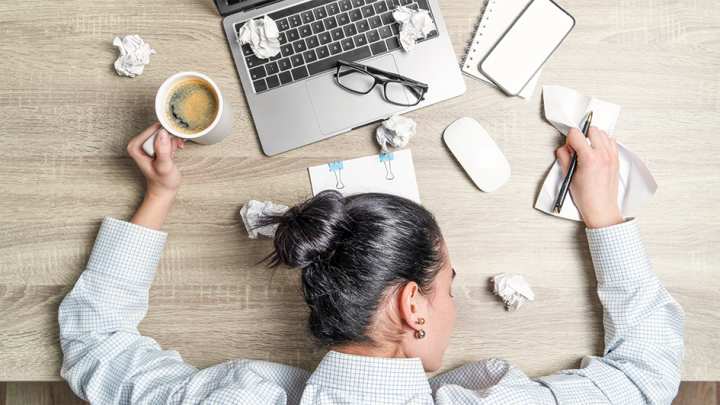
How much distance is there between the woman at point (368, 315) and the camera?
2.04 feet

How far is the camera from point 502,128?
87 centimetres

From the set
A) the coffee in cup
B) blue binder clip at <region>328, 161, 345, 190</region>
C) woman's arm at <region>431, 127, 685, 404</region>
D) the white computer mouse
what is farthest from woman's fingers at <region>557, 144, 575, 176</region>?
the coffee in cup

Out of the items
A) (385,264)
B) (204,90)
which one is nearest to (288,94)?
(204,90)

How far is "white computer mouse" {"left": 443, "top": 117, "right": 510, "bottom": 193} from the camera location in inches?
33.2

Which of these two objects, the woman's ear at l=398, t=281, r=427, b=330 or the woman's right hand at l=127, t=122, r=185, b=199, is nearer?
the woman's ear at l=398, t=281, r=427, b=330

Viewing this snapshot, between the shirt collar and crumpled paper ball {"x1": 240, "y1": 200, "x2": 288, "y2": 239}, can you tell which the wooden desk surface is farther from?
the shirt collar

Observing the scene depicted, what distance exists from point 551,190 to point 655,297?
27 centimetres

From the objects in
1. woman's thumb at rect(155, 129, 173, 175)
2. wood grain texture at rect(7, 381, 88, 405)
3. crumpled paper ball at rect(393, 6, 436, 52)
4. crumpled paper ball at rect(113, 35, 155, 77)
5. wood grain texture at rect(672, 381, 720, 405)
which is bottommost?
wood grain texture at rect(672, 381, 720, 405)

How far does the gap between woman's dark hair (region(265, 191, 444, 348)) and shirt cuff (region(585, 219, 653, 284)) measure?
392 mm

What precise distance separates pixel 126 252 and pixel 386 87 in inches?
23.6

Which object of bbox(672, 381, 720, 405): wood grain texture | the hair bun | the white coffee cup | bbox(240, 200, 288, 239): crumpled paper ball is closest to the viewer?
the hair bun

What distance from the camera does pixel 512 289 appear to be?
813 millimetres

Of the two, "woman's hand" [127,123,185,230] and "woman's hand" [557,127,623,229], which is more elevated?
"woman's hand" [127,123,185,230]

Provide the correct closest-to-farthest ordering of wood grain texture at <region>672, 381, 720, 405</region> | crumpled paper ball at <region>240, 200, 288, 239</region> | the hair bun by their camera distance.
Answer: the hair bun → crumpled paper ball at <region>240, 200, 288, 239</region> → wood grain texture at <region>672, 381, 720, 405</region>
